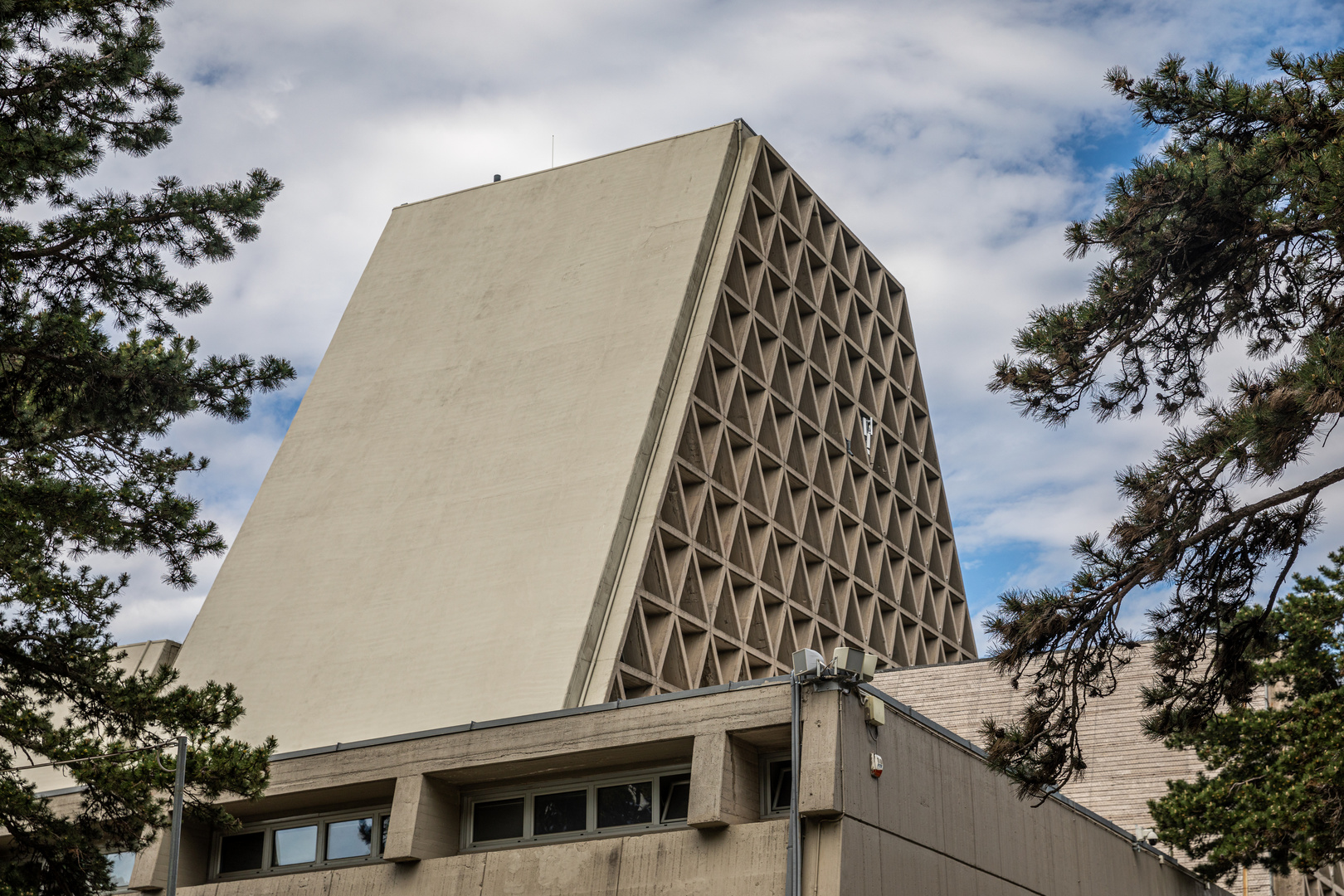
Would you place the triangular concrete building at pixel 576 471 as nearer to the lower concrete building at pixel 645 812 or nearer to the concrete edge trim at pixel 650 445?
the concrete edge trim at pixel 650 445

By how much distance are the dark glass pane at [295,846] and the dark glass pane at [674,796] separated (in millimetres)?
5034

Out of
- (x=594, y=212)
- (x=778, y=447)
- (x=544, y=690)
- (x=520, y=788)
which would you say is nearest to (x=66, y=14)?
(x=520, y=788)

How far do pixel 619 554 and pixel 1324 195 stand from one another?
53.7ft

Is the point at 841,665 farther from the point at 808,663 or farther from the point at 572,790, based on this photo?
the point at 572,790

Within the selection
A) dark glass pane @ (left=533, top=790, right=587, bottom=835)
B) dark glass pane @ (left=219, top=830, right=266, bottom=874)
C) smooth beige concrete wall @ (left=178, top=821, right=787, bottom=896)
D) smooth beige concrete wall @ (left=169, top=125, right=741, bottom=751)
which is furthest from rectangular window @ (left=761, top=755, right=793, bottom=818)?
smooth beige concrete wall @ (left=169, top=125, right=741, bottom=751)

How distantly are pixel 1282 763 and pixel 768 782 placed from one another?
5556mm

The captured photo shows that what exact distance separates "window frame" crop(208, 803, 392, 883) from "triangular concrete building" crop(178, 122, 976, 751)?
5.56m

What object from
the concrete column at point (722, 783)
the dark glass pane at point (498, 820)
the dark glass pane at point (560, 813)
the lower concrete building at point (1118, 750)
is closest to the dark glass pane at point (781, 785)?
the concrete column at point (722, 783)

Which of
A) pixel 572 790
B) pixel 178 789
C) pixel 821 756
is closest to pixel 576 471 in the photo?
pixel 572 790

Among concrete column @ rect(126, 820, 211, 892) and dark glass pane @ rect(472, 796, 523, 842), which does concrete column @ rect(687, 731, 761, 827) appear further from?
concrete column @ rect(126, 820, 211, 892)

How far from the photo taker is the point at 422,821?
15641 mm

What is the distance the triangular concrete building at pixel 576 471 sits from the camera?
79.1 ft

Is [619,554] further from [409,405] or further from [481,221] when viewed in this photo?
[481,221]

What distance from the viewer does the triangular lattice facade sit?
86.1 ft
